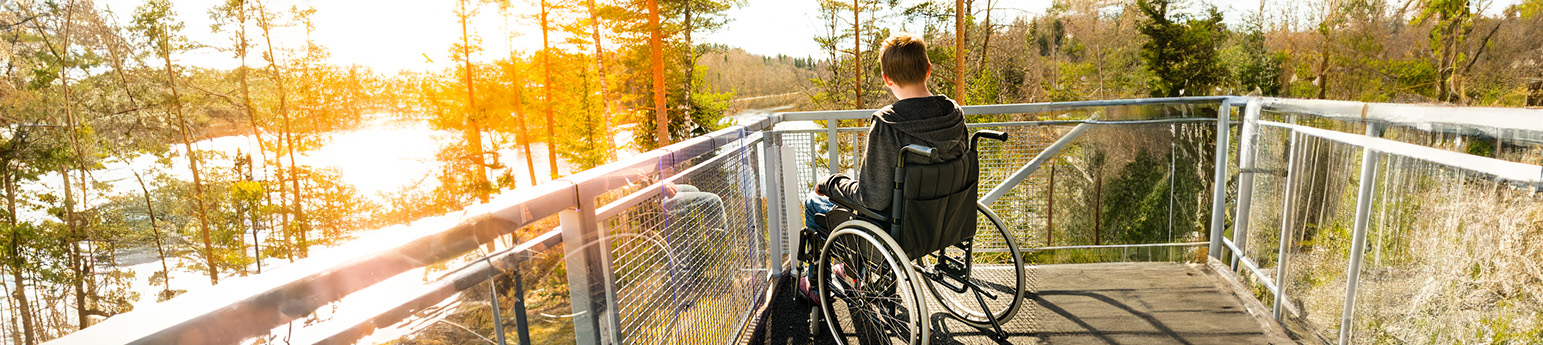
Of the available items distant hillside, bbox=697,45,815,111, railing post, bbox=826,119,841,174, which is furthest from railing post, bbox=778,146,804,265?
distant hillside, bbox=697,45,815,111

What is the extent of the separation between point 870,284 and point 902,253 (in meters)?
0.33

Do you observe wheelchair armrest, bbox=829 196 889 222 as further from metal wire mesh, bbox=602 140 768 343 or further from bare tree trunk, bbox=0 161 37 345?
bare tree trunk, bbox=0 161 37 345

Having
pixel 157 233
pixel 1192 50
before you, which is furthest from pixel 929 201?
pixel 157 233

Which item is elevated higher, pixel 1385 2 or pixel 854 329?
pixel 1385 2

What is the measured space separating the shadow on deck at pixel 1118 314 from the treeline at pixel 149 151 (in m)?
31.7

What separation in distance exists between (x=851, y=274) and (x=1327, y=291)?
162 cm

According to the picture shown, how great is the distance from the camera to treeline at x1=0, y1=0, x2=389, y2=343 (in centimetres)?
2334

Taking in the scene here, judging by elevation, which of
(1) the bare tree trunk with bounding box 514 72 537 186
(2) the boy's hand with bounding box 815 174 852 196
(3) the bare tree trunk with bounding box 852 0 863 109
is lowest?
(1) the bare tree trunk with bounding box 514 72 537 186

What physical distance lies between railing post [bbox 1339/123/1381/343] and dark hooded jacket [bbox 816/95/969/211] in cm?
120

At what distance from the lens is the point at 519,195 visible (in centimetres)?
119

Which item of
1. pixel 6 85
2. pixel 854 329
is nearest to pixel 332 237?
pixel 6 85

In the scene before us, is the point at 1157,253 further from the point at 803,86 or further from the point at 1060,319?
the point at 803,86

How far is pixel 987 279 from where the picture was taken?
3.12 meters

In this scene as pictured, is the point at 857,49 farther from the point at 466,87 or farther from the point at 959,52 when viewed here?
the point at 466,87
